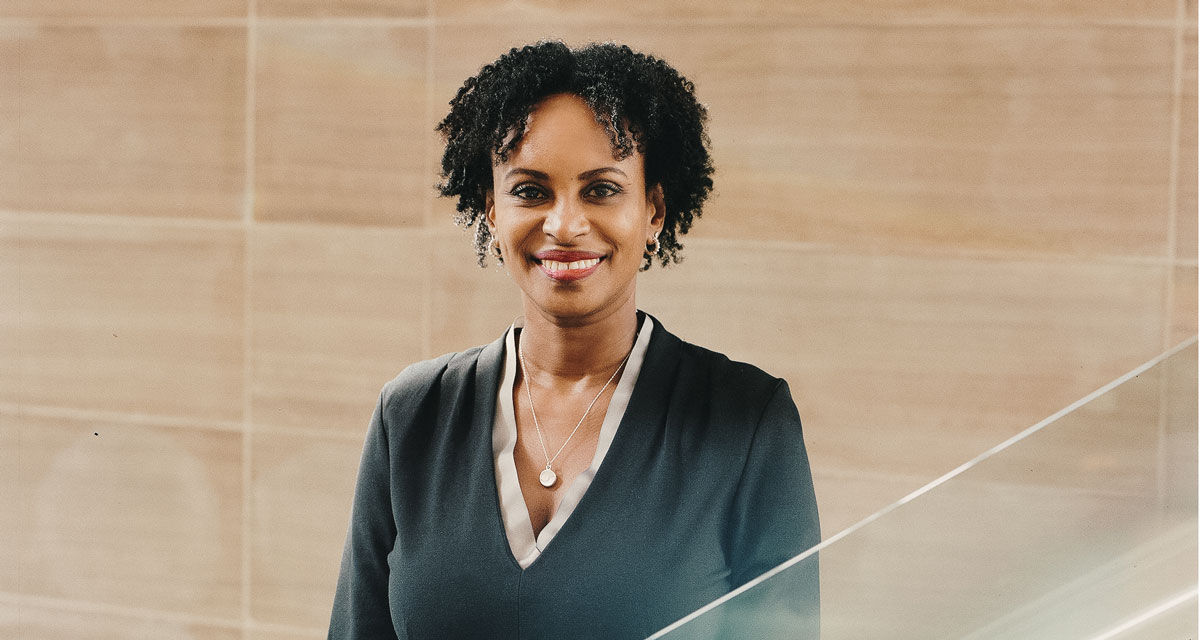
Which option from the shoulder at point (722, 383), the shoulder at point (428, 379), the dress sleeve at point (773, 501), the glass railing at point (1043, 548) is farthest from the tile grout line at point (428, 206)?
the glass railing at point (1043, 548)

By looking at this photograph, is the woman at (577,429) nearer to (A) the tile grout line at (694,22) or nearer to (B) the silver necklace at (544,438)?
(B) the silver necklace at (544,438)

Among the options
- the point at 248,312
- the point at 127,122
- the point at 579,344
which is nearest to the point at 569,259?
the point at 579,344

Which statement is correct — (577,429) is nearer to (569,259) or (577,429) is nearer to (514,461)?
(514,461)

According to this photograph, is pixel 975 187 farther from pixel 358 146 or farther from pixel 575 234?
pixel 358 146

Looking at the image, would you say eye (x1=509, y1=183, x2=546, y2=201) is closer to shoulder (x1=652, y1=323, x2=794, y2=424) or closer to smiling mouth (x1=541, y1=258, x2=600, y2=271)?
smiling mouth (x1=541, y1=258, x2=600, y2=271)

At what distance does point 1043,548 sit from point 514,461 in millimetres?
635

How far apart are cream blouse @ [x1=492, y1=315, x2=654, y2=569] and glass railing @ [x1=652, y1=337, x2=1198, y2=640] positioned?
0.36 m

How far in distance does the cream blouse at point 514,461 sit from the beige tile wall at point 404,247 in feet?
2.19

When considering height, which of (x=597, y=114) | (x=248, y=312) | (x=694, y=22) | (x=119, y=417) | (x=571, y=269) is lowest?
(x=119, y=417)

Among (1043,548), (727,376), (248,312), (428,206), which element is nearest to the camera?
(1043,548)

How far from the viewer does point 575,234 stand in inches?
44.2

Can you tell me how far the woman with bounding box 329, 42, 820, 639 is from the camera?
113 cm

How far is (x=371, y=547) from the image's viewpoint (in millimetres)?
1278

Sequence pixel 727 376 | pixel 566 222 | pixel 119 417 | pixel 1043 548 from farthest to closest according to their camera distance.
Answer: pixel 119 417, pixel 727 376, pixel 566 222, pixel 1043 548
